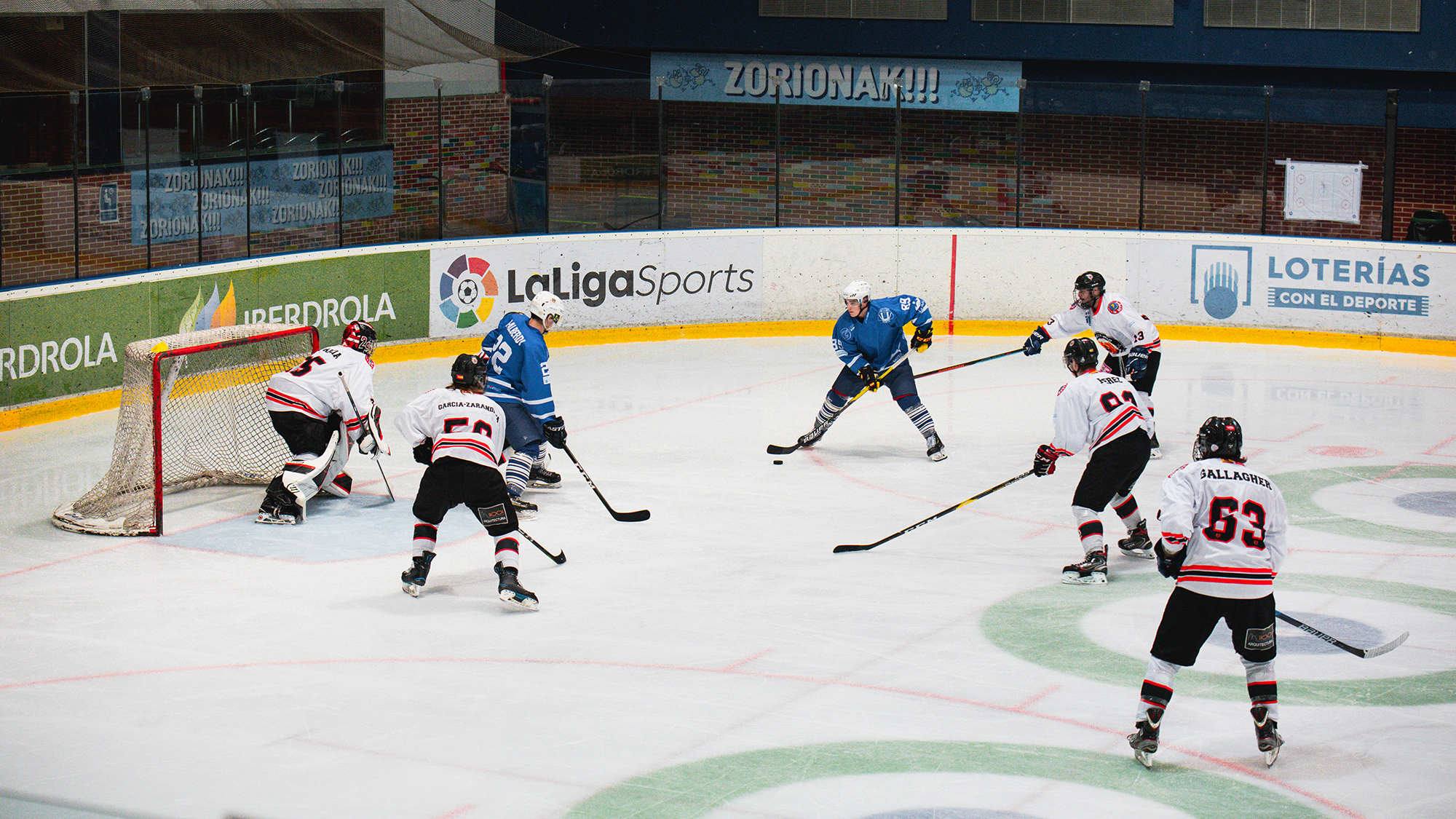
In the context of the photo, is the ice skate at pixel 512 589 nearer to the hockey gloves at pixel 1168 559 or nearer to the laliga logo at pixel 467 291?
the hockey gloves at pixel 1168 559

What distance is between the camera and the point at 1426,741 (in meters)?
5.89

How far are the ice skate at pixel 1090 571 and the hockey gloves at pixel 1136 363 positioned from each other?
106 inches

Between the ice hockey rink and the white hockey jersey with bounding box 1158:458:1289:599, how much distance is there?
2.21 ft

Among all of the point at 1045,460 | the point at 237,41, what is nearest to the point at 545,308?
the point at 1045,460

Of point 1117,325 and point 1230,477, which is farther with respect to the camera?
point 1117,325

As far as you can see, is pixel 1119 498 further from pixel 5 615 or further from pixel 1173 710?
pixel 5 615

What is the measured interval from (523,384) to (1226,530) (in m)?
4.58

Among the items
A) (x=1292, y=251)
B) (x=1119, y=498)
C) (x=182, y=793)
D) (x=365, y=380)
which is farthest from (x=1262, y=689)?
(x=1292, y=251)

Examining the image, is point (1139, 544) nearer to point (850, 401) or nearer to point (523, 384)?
point (850, 401)

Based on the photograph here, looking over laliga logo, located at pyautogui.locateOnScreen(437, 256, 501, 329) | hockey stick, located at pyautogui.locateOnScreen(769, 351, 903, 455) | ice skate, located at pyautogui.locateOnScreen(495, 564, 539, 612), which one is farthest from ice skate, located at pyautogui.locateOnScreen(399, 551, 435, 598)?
laliga logo, located at pyautogui.locateOnScreen(437, 256, 501, 329)

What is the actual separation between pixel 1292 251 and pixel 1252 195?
8.24 ft

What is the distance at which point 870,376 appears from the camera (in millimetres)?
10492

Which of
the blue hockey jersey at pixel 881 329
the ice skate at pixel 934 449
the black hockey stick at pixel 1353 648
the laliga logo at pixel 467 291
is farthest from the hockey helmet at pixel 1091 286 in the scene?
the laliga logo at pixel 467 291

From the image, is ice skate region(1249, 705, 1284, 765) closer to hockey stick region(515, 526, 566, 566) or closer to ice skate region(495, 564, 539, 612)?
ice skate region(495, 564, 539, 612)
